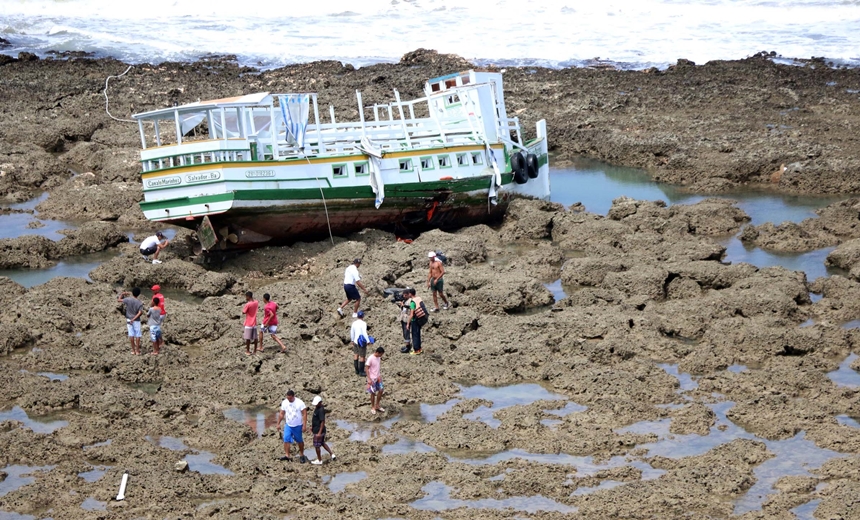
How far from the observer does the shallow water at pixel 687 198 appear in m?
25.5

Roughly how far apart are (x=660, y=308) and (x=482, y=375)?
4.57 metres

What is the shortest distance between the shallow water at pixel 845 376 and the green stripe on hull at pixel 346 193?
36.8 ft

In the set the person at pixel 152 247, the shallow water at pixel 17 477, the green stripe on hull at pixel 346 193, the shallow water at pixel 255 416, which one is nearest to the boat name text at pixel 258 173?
the green stripe on hull at pixel 346 193

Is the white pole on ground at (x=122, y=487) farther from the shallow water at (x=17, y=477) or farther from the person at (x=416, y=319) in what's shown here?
the person at (x=416, y=319)

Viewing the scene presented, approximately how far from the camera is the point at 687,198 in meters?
31.3

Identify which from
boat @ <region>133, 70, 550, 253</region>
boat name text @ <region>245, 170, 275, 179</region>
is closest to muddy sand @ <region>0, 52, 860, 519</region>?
boat @ <region>133, 70, 550, 253</region>

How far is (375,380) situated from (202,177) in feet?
29.8

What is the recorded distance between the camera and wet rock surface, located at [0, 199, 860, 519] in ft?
47.7

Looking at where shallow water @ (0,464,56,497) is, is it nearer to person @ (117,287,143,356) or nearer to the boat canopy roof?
person @ (117,287,143,356)

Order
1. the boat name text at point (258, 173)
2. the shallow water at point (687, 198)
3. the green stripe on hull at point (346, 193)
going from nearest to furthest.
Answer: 1. the green stripe on hull at point (346, 193)
2. the boat name text at point (258, 173)
3. the shallow water at point (687, 198)

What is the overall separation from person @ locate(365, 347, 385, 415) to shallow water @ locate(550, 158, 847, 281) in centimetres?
1148

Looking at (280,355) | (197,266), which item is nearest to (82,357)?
(280,355)

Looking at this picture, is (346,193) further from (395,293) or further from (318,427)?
(318,427)

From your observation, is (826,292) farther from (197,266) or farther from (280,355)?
(197,266)
